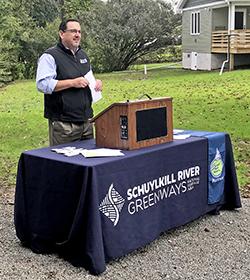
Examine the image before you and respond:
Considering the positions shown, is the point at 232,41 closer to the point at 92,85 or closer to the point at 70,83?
the point at 92,85

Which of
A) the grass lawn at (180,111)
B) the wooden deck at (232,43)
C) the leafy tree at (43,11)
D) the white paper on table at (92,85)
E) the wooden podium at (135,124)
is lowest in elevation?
the grass lawn at (180,111)

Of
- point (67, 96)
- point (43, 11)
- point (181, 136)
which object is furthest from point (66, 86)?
point (43, 11)

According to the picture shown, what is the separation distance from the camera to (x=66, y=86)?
15.7 feet

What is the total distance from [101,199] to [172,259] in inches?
38.2

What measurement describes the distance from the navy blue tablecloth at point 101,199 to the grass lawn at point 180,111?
2.39 m

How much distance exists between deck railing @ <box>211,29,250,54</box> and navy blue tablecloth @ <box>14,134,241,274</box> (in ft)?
70.7

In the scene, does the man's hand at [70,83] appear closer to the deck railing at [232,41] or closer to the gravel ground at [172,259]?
the gravel ground at [172,259]

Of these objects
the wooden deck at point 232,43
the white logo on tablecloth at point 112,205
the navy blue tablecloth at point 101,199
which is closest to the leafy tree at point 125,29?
the wooden deck at point 232,43

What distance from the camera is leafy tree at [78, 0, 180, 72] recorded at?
108 ft

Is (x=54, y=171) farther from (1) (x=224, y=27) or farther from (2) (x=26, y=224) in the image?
(1) (x=224, y=27)

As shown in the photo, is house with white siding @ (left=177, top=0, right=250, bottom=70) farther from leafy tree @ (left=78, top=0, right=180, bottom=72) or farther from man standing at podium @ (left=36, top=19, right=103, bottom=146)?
man standing at podium @ (left=36, top=19, right=103, bottom=146)

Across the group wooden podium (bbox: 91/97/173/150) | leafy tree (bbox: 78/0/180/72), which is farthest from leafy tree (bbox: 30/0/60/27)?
wooden podium (bbox: 91/97/173/150)

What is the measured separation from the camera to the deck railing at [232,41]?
25047 mm

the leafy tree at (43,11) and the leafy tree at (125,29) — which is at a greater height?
the leafy tree at (43,11)
